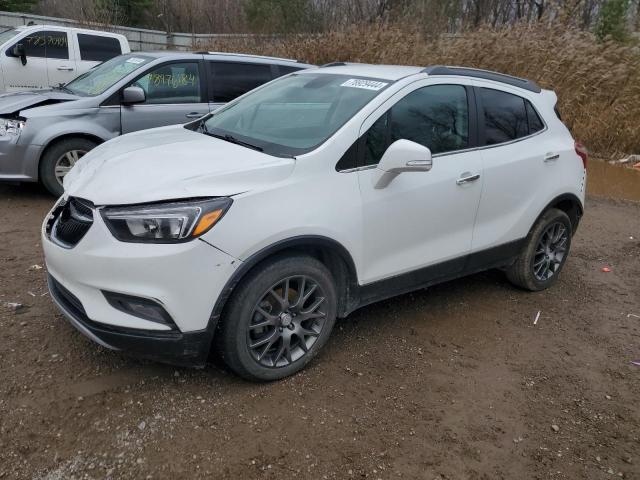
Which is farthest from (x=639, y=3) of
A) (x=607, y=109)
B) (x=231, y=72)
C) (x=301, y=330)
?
(x=301, y=330)

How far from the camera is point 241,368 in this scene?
299 centimetres

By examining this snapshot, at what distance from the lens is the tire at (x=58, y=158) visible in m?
5.98

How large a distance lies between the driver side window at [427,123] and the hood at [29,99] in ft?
13.8

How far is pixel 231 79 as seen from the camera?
686 centimetres

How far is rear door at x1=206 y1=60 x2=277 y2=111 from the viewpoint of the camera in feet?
22.1

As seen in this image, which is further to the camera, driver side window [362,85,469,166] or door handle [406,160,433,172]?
driver side window [362,85,469,166]

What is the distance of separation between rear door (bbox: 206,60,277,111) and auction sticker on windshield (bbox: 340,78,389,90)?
3.29m

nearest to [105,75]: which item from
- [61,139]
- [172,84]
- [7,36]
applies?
[172,84]

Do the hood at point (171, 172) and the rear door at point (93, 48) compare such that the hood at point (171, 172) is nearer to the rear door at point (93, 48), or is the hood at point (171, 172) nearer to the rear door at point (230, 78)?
the rear door at point (230, 78)

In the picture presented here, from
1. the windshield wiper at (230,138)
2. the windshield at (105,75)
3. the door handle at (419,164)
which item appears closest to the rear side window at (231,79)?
the windshield at (105,75)

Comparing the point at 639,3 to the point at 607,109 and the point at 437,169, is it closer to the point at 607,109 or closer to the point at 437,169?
the point at 607,109

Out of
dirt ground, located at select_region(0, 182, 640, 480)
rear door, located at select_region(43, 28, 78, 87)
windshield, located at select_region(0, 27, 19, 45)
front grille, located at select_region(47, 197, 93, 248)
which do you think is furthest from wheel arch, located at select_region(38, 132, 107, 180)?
windshield, located at select_region(0, 27, 19, 45)

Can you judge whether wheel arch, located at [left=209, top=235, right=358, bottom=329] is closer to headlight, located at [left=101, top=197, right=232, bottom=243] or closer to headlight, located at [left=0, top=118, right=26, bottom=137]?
headlight, located at [left=101, top=197, right=232, bottom=243]

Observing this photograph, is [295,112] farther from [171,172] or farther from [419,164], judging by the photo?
[171,172]
